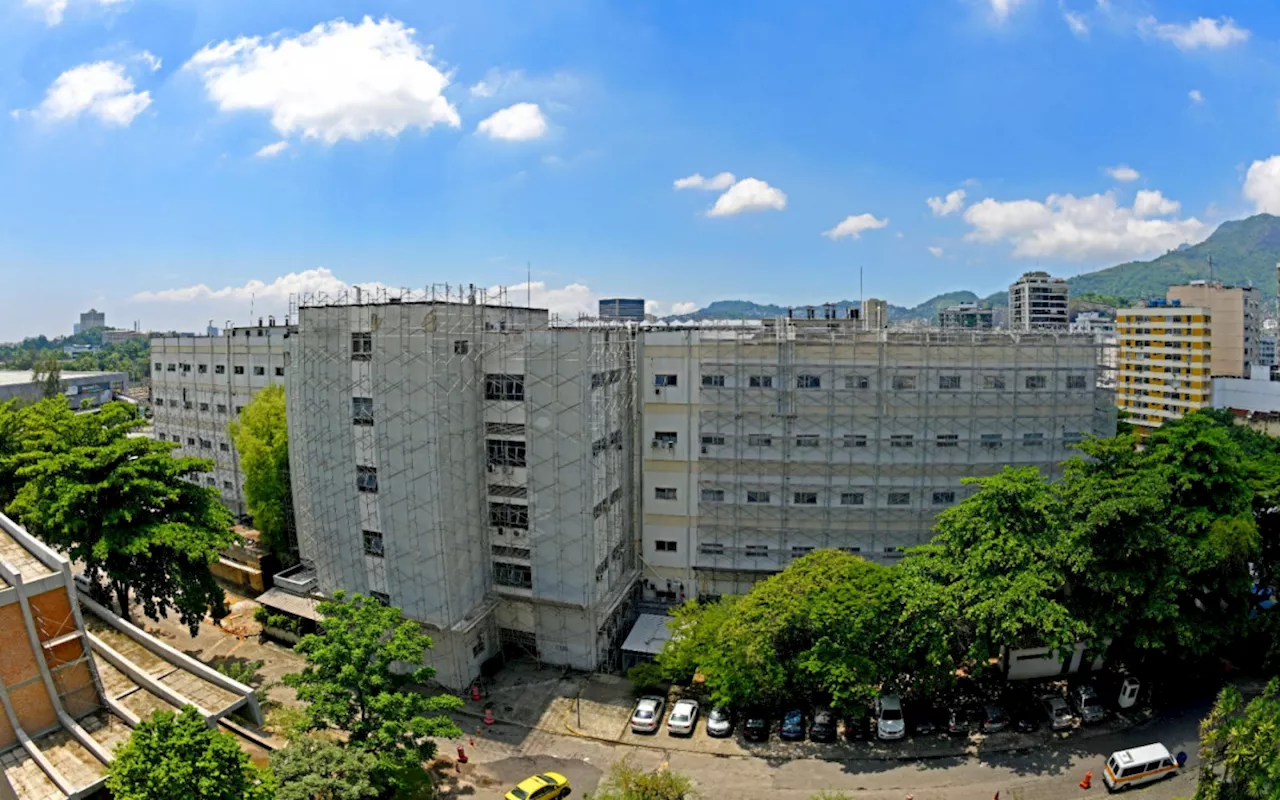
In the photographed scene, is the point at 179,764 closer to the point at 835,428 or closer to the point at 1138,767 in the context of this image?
the point at 1138,767

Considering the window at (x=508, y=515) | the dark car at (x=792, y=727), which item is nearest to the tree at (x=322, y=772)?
the window at (x=508, y=515)

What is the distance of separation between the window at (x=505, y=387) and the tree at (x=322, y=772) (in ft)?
43.3

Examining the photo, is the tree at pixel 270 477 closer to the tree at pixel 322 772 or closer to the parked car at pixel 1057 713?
the tree at pixel 322 772

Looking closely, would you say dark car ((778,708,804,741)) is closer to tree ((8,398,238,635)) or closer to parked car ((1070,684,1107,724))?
parked car ((1070,684,1107,724))

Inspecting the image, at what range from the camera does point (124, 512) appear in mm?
23234

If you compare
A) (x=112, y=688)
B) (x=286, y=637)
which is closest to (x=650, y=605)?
(x=286, y=637)

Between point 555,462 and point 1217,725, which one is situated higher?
point 555,462

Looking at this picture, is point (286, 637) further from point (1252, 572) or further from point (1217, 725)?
point (1252, 572)

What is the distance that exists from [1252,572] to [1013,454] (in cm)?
910

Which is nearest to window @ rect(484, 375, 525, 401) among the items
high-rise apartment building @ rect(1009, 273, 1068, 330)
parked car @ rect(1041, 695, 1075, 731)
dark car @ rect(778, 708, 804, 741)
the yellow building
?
dark car @ rect(778, 708, 804, 741)

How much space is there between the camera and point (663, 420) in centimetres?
3133

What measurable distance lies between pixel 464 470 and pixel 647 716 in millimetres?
11097

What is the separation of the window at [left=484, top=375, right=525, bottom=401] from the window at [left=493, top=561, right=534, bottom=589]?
22.4ft

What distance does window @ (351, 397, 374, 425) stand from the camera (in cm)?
2564
